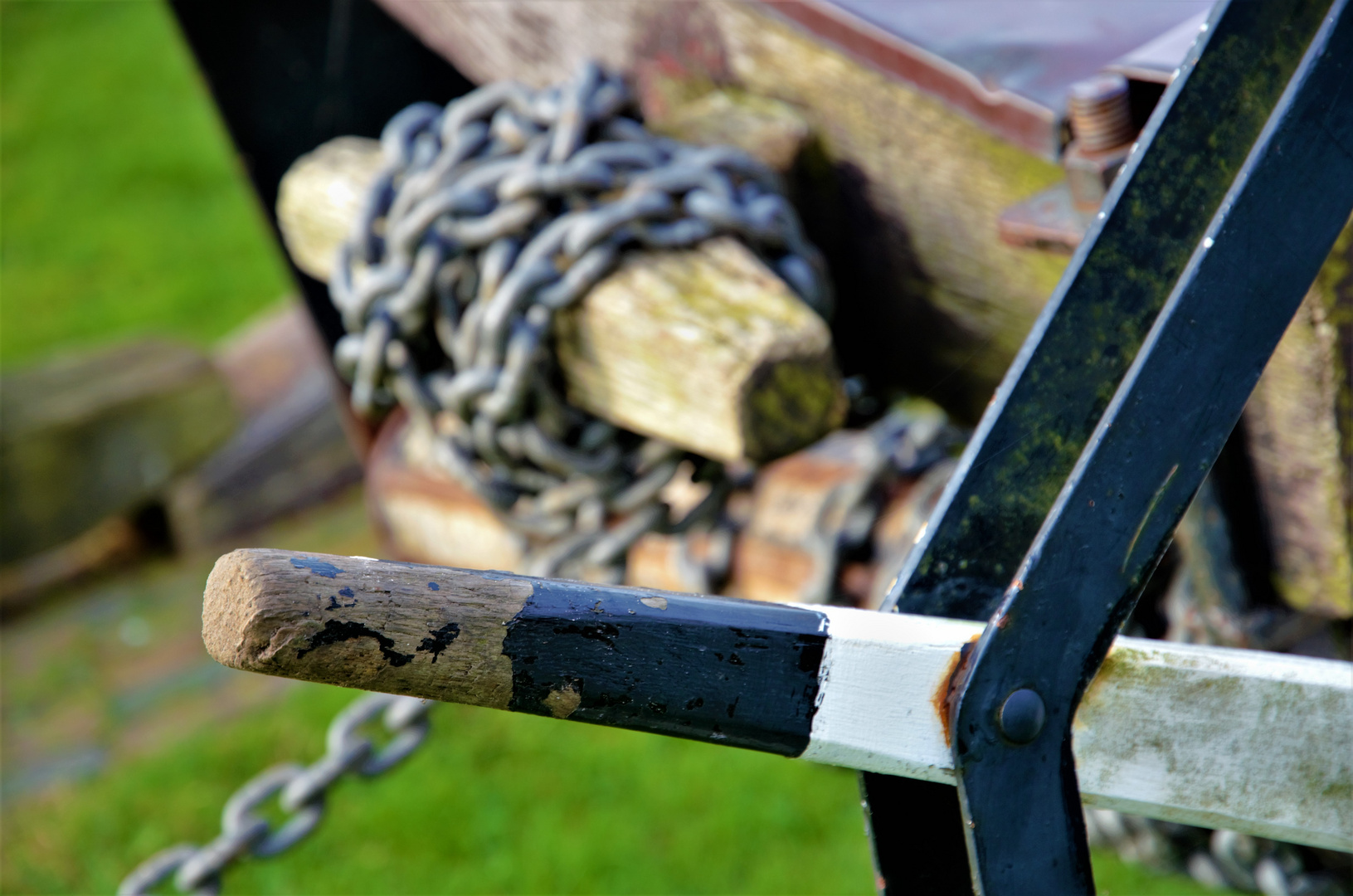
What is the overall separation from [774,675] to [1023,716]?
110mm

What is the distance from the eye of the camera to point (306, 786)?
3.99 ft

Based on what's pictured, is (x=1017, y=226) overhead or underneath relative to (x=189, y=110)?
overhead

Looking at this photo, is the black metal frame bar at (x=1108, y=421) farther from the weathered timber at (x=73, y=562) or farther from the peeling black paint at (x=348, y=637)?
the weathered timber at (x=73, y=562)

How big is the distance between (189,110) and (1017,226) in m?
6.44

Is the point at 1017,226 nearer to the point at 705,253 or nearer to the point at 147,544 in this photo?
the point at 705,253

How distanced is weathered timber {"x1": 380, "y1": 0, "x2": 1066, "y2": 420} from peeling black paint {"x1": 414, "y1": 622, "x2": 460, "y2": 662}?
67 centimetres

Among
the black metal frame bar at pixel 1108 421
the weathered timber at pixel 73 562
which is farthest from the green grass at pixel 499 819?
the black metal frame bar at pixel 1108 421

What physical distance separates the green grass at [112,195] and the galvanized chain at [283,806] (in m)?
3.16

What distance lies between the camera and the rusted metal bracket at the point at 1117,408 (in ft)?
1.72

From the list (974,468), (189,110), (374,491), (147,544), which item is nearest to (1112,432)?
(974,468)

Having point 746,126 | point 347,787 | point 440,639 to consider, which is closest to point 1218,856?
point 746,126

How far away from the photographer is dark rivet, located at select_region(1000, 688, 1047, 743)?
52 cm

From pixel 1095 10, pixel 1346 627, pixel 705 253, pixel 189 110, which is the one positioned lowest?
pixel 189 110

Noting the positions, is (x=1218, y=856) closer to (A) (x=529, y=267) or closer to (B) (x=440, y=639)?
(A) (x=529, y=267)
